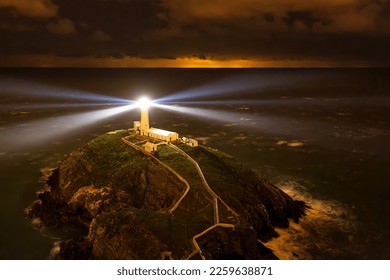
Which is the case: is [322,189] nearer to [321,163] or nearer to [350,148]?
[321,163]

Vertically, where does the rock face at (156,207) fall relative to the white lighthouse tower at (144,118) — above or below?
below

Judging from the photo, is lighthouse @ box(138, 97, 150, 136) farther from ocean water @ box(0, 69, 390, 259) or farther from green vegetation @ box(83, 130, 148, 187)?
ocean water @ box(0, 69, 390, 259)

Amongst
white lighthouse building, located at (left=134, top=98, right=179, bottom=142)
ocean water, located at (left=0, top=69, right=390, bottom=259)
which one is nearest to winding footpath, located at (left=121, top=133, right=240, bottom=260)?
white lighthouse building, located at (left=134, top=98, right=179, bottom=142)

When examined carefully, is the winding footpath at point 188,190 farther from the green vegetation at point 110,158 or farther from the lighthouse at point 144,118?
the lighthouse at point 144,118

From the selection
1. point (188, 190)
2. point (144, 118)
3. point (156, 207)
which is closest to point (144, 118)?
point (144, 118)

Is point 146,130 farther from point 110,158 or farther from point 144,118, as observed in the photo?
point 110,158

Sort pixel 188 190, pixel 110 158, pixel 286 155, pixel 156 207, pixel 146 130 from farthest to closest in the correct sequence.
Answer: pixel 286 155
pixel 146 130
pixel 110 158
pixel 156 207
pixel 188 190

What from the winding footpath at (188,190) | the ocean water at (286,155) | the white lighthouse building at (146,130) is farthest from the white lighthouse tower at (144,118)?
the ocean water at (286,155)

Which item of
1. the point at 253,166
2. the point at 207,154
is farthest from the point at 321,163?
the point at 207,154
